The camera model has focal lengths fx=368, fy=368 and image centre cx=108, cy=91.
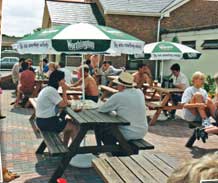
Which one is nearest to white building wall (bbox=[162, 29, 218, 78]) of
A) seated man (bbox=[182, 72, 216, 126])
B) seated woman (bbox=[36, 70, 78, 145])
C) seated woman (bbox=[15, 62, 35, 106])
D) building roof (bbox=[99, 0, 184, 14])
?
building roof (bbox=[99, 0, 184, 14])

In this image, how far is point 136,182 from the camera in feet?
9.38

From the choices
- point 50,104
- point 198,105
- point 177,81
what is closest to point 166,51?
point 177,81

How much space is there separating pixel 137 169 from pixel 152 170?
0.13 m

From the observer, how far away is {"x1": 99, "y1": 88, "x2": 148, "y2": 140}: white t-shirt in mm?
4754

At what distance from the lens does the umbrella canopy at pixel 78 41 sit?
512 centimetres

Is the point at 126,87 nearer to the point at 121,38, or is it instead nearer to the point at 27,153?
the point at 121,38

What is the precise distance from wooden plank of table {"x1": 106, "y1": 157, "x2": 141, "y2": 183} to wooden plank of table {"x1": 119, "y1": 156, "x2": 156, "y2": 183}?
35 millimetres

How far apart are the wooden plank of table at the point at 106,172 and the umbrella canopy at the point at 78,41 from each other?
83.0 inches

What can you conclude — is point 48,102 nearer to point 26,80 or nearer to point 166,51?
point 166,51

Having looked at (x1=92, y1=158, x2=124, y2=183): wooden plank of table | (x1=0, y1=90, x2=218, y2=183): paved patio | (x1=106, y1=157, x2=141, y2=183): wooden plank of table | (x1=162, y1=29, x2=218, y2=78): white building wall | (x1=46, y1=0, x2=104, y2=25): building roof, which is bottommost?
(x1=0, y1=90, x2=218, y2=183): paved patio

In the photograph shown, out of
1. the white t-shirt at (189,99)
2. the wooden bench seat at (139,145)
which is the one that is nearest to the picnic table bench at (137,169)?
the wooden bench seat at (139,145)

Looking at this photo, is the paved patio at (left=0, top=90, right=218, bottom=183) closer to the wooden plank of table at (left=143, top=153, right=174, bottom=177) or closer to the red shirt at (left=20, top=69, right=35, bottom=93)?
the wooden plank of table at (left=143, top=153, right=174, bottom=177)

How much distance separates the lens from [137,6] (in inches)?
757

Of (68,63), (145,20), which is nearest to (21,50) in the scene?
(68,63)
